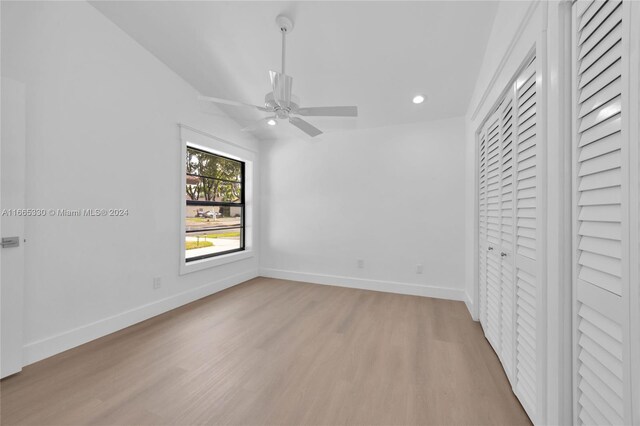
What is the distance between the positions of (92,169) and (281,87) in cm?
183

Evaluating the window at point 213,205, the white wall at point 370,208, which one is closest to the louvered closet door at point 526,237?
the white wall at point 370,208

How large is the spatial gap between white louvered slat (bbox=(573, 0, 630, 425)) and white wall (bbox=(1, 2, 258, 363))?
319 cm

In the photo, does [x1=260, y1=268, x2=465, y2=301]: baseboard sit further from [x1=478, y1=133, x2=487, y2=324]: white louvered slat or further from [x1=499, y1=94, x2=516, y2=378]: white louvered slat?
[x1=499, y1=94, x2=516, y2=378]: white louvered slat

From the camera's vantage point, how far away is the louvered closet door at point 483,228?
222cm

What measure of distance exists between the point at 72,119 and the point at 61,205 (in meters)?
0.72

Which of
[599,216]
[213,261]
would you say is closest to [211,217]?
[213,261]

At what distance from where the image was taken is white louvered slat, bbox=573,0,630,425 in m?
0.70

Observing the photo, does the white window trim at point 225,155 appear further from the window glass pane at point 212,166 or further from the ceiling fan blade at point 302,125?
the ceiling fan blade at point 302,125

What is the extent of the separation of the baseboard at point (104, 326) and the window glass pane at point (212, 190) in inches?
49.1

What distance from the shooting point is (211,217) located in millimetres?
3707

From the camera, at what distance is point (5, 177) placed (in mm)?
1671

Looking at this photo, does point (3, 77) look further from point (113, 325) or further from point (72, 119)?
point (113, 325)

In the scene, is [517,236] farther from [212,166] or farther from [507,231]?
[212,166]

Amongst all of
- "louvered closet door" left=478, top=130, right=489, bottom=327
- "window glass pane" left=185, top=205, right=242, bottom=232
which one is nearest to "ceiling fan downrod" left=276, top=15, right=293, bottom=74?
"louvered closet door" left=478, top=130, right=489, bottom=327
